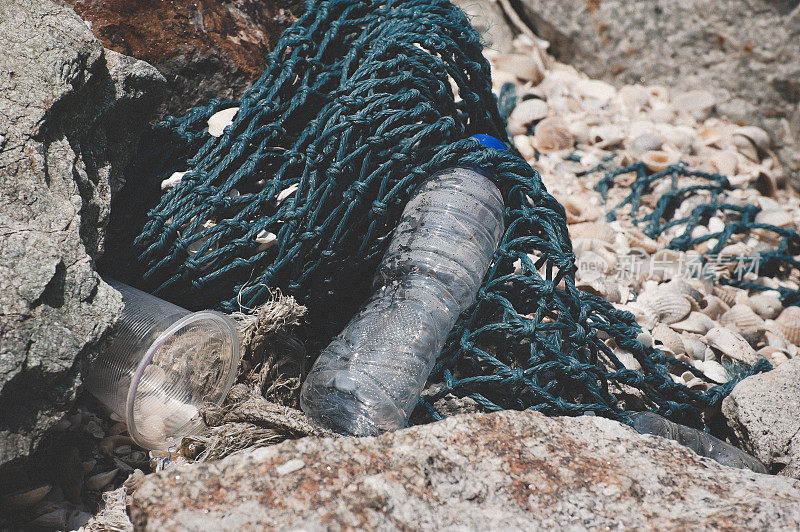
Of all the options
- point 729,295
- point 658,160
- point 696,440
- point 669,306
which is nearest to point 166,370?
point 696,440

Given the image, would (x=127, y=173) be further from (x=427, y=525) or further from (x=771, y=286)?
(x=771, y=286)

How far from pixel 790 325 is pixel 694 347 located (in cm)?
60

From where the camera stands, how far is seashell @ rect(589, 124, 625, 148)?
4.22 m

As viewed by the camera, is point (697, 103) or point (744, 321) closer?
point (744, 321)

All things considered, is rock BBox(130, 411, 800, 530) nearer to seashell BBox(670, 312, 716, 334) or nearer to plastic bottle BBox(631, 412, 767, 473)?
plastic bottle BBox(631, 412, 767, 473)

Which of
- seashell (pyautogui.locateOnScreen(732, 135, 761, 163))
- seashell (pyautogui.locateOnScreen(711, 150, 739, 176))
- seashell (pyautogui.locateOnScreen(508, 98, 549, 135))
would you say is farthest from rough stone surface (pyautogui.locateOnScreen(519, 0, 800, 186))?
seashell (pyautogui.locateOnScreen(508, 98, 549, 135))

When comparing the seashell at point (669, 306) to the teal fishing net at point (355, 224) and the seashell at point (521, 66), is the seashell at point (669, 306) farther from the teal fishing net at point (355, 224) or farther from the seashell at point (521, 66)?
the seashell at point (521, 66)

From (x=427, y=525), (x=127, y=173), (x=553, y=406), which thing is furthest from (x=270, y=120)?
(x=427, y=525)

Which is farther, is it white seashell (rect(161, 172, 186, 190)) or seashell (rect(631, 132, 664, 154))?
seashell (rect(631, 132, 664, 154))

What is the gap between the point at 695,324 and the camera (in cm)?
294

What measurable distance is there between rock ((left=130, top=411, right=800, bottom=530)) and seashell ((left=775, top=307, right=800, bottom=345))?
1.58 metres

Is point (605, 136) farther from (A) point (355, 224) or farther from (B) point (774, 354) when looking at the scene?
(A) point (355, 224)

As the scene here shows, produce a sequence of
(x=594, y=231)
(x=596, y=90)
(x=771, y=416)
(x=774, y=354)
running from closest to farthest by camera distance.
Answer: (x=771, y=416) < (x=774, y=354) < (x=594, y=231) < (x=596, y=90)

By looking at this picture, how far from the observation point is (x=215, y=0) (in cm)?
269
